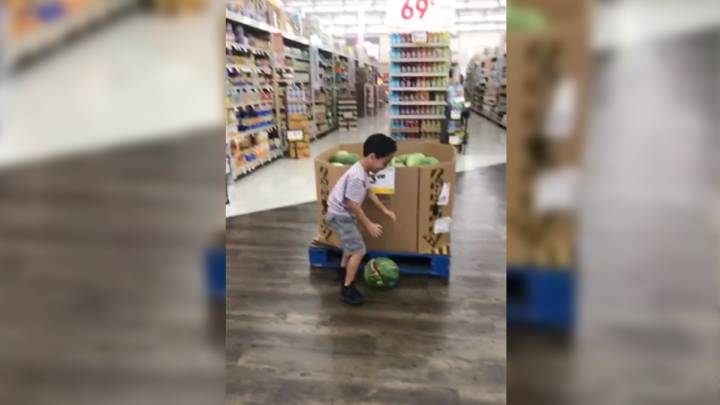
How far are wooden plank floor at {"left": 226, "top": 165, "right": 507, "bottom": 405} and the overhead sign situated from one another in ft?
8.94

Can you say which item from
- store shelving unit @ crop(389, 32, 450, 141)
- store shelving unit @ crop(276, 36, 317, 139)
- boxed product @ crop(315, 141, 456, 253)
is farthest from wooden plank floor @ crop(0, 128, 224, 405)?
store shelving unit @ crop(389, 32, 450, 141)

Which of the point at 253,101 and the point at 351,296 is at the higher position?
the point at 253,101

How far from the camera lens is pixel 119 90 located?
44 cm

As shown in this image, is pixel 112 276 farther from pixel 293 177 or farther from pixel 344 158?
pixel 293 177

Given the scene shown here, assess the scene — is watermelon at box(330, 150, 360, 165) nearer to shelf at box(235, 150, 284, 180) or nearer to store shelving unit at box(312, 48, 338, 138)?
shelf at box(235, 150, 284, 180)

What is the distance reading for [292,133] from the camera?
582 cm

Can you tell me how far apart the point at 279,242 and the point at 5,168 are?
2.44 metres

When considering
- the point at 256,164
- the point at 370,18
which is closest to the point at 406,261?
the point at 256,164

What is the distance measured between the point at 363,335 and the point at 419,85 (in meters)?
4.82

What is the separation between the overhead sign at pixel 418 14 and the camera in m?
4.66

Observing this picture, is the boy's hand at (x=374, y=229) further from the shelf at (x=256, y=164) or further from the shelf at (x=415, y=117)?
the shelf at (x=415, y=117)

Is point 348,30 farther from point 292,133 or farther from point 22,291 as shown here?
point 22,291

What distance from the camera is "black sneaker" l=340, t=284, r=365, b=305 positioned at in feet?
6.82

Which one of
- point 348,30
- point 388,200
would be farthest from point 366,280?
point 348,30
